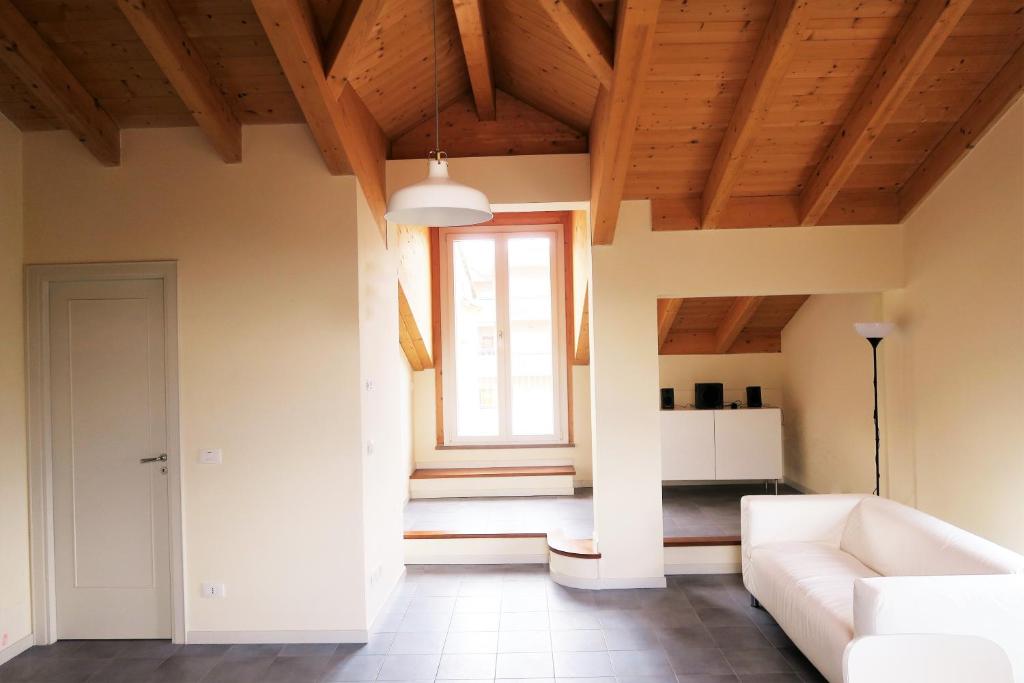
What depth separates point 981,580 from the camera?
246cm

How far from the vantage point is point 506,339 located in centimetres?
693

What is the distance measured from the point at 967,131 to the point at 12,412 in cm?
547

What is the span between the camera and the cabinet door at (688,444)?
5.95 metres

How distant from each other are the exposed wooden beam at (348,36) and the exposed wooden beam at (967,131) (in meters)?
3.10

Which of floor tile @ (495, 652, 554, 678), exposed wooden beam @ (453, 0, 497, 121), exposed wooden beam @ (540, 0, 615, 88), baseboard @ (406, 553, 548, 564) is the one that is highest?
exposed wooden beam @ (453, 0, 497, 121)

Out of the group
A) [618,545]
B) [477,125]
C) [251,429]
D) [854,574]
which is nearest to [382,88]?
[477,125]

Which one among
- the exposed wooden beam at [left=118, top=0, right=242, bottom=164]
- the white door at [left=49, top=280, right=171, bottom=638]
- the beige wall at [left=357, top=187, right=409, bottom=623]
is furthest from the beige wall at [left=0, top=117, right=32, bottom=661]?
the beige wall at [left=357, top=187, right=409, bottom=623]

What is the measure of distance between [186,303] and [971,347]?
4370mm

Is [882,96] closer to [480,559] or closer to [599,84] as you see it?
[599,84]

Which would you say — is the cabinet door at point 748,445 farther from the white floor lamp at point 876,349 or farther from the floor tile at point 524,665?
the floor tile at point 524,665

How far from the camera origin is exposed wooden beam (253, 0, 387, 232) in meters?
2.81

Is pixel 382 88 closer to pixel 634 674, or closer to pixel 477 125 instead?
pixel 477 125

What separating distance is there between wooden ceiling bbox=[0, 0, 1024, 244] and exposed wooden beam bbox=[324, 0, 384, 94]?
0.01 meters

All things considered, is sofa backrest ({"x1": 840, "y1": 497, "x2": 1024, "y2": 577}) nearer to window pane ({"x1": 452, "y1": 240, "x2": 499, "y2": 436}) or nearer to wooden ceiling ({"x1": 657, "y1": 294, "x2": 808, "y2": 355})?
wooden ceiling ({"x1": 657, "y1": 294, "x2": 808, "y2": 355})
